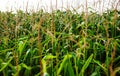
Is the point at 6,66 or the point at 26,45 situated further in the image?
the point at 26,45

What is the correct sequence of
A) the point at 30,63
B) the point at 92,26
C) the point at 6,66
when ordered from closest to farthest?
1. the point at 6,66
2. the point at 30,63
3. the point at 92,26

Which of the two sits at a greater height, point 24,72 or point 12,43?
point 12,43

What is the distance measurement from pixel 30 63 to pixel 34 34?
76cm

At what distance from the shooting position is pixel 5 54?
212 cm

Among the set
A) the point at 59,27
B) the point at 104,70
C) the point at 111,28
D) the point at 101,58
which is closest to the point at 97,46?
the point at 101,58

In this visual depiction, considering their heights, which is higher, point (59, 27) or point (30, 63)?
point (59, 27)

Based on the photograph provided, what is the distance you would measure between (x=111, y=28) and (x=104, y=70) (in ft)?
3.93

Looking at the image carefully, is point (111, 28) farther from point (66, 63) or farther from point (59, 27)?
point (66, 63)

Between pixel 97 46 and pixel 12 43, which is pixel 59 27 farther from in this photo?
pixel 97 46

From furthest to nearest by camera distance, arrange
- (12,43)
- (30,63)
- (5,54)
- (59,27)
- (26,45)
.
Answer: (59,27) < (12,43) < (26,45) < (5,54) < (30,63)

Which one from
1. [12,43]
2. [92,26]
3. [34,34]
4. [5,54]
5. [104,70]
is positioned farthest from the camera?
[92,26]

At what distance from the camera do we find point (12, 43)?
2514 mm

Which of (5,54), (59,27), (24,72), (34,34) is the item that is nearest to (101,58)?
(24,72)

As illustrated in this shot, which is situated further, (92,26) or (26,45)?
(92,26)
